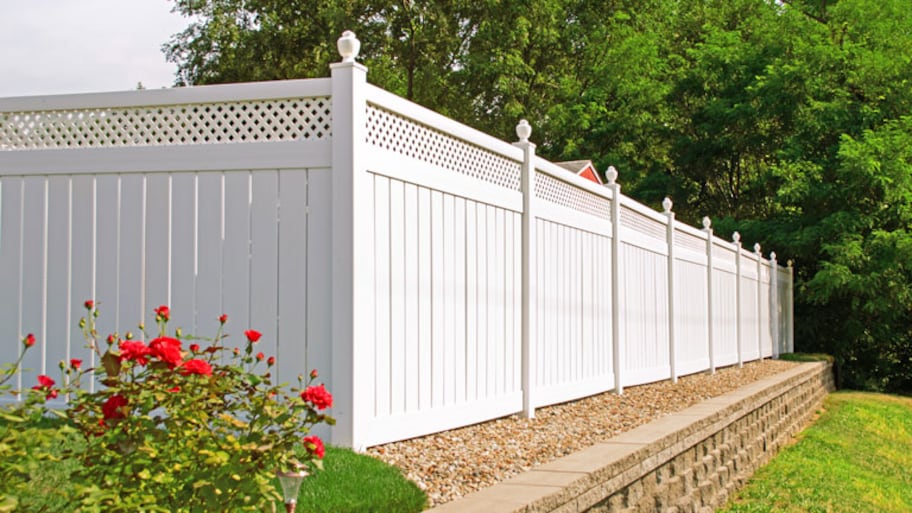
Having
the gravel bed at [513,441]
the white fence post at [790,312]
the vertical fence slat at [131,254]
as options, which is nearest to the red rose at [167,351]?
the gravel bed at [513,441]

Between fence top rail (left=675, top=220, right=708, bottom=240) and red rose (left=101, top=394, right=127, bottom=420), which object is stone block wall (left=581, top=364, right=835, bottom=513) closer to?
fence top rail (left=675, top=220, right=708, bottom=240)

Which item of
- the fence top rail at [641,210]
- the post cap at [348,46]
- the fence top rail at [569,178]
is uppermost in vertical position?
the post cap at [348,46]

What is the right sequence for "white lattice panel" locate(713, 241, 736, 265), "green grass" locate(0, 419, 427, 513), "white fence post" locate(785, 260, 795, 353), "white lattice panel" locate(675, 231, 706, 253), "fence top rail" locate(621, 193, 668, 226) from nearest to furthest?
1. "green grass" locate(0, 419, 427, 513)
2. "fence top rail" locate(621, 193, 668, 226)
3. "white lattice panel" locate(675, 231, 706, 253)
4. "white lattice panel" locate(713, 241, 736, 265)
5. "white fence post" locate(785, 260, 795, 353)

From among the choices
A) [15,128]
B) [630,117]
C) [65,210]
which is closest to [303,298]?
[65,210]

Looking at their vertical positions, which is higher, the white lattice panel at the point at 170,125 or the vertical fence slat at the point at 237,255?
the white lattice panel at the point at 170,125

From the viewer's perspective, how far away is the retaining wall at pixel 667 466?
14.9 ft

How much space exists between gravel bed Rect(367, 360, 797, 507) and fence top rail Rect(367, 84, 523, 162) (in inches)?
72.0

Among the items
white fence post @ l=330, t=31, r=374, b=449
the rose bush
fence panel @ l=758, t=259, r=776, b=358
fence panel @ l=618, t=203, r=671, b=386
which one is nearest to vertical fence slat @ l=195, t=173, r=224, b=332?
white fence post @ l=330, t=31, r=374, b=449

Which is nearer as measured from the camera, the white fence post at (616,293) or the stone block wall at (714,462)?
the stone block wall at (714,462)

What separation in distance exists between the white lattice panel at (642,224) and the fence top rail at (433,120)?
10.1 ft

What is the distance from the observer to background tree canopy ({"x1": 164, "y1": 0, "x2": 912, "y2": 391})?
1947 cm

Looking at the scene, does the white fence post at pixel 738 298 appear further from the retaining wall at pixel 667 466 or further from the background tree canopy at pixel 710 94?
the retaining wall at pixel 667 466

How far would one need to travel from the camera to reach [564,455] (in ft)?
19.2

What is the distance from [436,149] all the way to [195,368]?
11.7 feet
